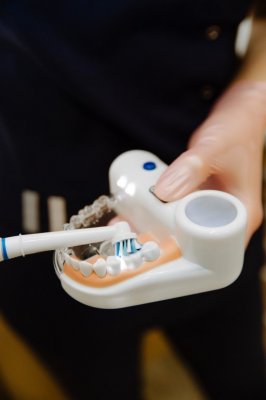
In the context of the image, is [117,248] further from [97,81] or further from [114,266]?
[97,81]

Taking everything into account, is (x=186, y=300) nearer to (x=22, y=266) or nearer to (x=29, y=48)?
(x=22, y=266)

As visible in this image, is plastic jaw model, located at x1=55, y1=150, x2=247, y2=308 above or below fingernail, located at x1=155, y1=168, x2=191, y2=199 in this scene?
below

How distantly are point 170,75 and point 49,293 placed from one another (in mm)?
290

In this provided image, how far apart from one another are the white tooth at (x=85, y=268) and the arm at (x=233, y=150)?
0.09 metres

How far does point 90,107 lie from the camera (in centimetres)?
54

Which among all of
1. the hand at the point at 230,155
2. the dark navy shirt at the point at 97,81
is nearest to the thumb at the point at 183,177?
the hand at the point at 230,155

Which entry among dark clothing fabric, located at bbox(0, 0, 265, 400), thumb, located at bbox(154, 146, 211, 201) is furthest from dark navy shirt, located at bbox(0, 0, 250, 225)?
thumb, located at bbox(154, 146, 211, 201)

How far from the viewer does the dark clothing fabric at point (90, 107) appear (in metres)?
0.52

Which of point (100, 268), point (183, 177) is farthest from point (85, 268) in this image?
point (183, 177)

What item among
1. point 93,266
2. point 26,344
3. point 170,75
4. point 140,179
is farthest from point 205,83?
point 26,344

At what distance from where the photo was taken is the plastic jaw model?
40 cm

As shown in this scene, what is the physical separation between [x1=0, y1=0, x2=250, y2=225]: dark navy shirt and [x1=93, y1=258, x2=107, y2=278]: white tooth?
0.18 m

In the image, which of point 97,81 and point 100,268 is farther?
point 97,81

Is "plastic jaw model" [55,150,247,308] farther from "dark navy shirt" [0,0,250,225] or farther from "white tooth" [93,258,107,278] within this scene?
"dark navy shirt" [0,0,250,225]
